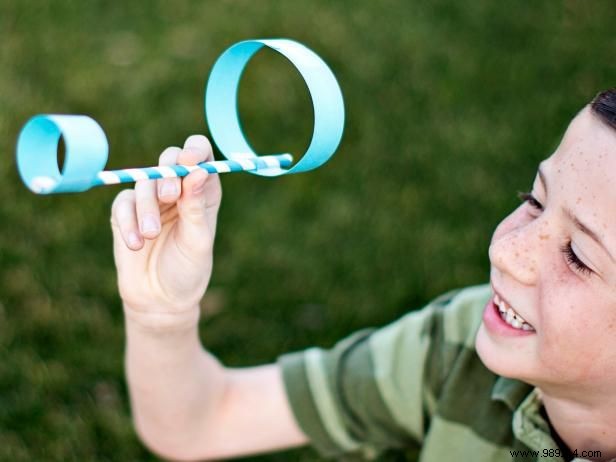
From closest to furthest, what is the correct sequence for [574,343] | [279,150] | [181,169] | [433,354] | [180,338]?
[181,169], [574,343], [180,338], [433,354], [279,150]

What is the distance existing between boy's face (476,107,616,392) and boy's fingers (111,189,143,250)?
529mm

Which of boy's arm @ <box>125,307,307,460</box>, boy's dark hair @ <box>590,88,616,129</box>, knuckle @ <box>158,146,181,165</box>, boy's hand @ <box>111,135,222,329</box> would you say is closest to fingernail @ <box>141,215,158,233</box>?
boy's hand @ <box>111,135,222,329</box>

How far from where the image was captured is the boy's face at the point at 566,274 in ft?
4.48

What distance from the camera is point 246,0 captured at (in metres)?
4.03

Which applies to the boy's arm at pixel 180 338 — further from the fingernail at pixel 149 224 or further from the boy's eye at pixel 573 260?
the boy's eye at pixel 573 260

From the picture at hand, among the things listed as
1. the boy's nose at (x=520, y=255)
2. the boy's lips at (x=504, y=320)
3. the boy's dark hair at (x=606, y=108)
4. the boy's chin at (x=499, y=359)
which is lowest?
the boy's chin at (x=499, y=359)

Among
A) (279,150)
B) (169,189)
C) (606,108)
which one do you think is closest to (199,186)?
(169,189)

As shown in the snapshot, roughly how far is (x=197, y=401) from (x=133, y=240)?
52 cm

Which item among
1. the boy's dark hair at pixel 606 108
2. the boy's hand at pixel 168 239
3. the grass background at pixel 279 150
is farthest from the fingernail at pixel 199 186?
the grass background at pixel 279 150

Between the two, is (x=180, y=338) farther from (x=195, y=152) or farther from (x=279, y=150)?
(x=279, y=150)

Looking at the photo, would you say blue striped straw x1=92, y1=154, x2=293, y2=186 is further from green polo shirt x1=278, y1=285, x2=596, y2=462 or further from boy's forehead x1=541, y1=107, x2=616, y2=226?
green polo shirt x1=278, y1=285, x2=596, y2=462

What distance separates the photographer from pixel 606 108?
1380 mm

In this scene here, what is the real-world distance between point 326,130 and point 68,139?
375 mm

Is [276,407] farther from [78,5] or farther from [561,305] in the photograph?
[78,5]
